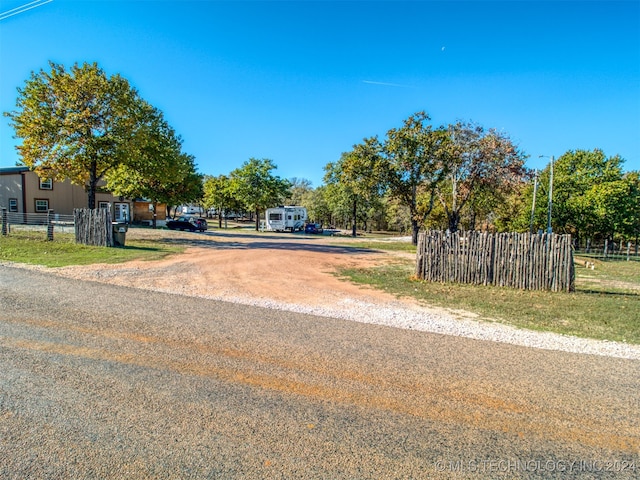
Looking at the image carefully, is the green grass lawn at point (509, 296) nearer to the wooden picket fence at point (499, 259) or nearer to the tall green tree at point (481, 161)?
the wooden picket fence at point (499, 259)

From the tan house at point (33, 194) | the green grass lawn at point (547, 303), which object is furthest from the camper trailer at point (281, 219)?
the green grass lawn at point (547, 303)

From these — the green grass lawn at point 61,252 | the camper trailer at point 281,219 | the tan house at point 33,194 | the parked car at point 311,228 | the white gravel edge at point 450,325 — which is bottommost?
the white gravel edge at point 450,325

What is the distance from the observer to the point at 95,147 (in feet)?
59.5

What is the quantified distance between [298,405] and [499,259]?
8.79 meters

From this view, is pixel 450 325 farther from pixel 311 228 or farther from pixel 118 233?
pixel 311 228

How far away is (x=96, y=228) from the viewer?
1554 cm

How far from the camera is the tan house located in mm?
29031

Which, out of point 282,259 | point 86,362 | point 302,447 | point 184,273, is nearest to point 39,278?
point 184,273

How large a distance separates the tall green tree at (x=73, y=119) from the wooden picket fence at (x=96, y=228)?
4503 mm

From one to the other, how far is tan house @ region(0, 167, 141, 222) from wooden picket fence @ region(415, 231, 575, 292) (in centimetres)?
3121

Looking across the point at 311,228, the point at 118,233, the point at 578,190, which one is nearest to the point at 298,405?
the point at 118,233

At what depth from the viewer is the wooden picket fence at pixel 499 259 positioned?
9.48 m

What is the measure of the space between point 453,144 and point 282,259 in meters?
15.0

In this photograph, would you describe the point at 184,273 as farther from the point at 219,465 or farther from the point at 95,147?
the point at 95,147
